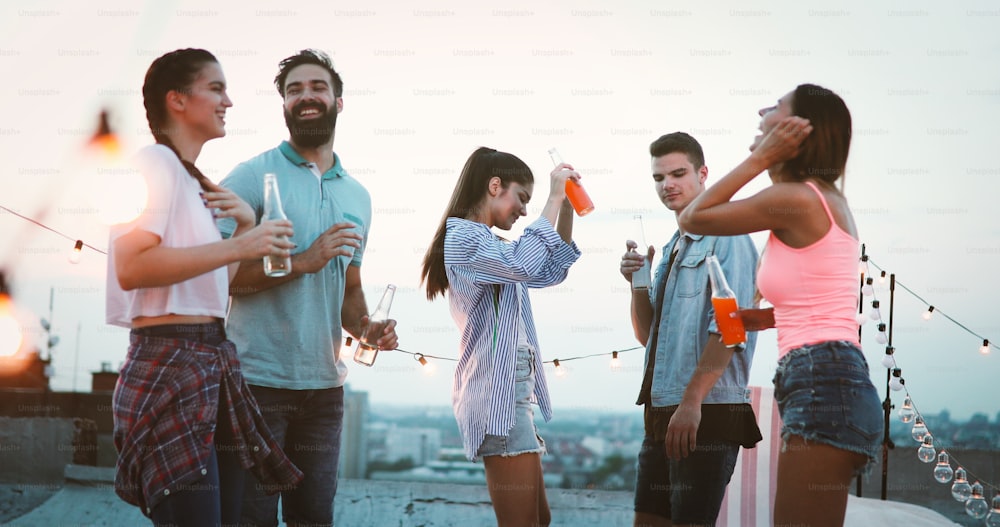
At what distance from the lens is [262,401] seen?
2.22m

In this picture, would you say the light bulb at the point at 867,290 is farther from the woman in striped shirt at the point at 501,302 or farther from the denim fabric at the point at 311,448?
the denim fabric at the point at 311,448

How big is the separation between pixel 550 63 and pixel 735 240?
9.50 ft

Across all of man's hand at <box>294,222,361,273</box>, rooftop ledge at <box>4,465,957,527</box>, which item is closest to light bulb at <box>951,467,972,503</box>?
rooftop ledge at <box>4,465,957,527</box>

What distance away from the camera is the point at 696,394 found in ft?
7.56

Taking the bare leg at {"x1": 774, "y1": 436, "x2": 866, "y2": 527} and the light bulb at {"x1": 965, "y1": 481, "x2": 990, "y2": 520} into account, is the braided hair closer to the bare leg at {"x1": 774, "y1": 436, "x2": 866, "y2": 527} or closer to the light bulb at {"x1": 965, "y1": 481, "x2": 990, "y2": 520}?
the bare leg at {"x1": 774, "y1": 436, "x2": 866, "y2": 527}

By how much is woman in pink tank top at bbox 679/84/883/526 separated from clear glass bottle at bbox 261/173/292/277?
1.01 meters

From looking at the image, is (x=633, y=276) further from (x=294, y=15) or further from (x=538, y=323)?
(x=294, y=15)

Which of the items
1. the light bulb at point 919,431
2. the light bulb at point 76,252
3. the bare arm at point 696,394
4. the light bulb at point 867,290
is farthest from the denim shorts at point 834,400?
the light bulb at point 76,252

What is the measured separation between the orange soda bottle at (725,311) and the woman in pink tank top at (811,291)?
32cm

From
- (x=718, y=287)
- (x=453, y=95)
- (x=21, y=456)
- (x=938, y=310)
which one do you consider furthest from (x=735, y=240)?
(x=21, y=456)

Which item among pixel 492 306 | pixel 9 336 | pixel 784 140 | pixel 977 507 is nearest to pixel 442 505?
pixel 977 507

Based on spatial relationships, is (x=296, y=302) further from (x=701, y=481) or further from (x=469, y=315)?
(x=701, y=481)

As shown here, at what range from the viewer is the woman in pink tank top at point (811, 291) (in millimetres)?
1646

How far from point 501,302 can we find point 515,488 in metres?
0.54
